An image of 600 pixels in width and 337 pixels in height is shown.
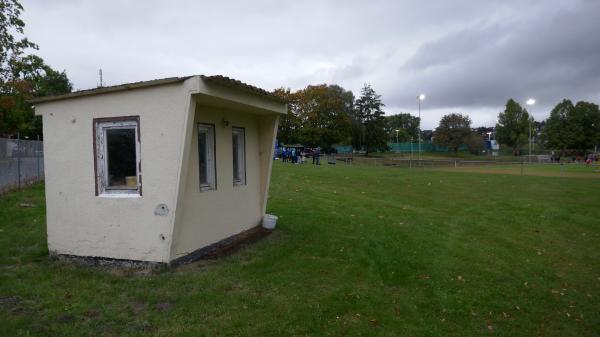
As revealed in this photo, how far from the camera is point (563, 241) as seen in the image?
30.7 feet

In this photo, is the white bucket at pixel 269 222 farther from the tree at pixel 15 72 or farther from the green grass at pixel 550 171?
the green grass at pixel 550 171

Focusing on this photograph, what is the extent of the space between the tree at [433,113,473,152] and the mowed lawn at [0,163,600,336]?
70143 mm

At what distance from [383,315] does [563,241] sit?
6.76 metres

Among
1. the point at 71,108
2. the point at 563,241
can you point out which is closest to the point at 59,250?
the point at 71,108

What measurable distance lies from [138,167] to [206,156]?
1.36 meters

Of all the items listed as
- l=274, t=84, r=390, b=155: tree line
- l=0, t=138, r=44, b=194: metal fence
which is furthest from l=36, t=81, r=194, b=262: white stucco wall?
l=274, t=84, r=390, b=155: tree line

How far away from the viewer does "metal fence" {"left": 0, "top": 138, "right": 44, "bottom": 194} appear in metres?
15.2

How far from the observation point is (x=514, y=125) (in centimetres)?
8400

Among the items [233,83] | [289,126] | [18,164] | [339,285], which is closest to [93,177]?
[233,83]

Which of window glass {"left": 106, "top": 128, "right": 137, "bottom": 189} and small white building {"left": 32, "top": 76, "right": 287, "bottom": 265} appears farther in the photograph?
window glass {"left": 106, "top": 128, "right": 137, "bottom": 189}

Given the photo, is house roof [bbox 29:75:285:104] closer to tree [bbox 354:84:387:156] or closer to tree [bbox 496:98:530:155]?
tree [bbox 354:84:387:156]

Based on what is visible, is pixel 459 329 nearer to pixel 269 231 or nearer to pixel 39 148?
pixel 269 231

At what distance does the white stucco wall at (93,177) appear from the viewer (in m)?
6.11

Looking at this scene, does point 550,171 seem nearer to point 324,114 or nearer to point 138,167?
point 324,114
